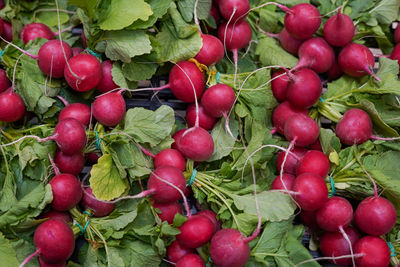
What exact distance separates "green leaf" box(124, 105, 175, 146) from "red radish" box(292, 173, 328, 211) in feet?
1.54

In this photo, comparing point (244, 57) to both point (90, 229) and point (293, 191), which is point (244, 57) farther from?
point (90, 229)

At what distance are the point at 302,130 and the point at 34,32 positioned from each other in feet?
3.45

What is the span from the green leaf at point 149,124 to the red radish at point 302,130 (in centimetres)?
42

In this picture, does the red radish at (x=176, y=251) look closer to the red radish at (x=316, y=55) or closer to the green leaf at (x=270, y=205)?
the green leaf at (x=270, y=205)

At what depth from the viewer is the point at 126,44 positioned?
129 cm

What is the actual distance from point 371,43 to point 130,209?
3.97 ft

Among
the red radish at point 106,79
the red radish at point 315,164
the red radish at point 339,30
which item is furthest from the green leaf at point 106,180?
the red radish at point 339,30

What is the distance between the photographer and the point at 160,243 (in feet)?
3.73

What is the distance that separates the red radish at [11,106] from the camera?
4.10 feet

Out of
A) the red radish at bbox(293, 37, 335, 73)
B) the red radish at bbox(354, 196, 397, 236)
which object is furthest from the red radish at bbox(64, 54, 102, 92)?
the red radish at bbox(354, 196, 397, 236)

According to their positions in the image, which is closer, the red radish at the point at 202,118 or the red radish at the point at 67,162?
the red radish at the point at 67,162

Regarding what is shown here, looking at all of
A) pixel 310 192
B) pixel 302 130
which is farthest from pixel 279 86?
pixel 310 192

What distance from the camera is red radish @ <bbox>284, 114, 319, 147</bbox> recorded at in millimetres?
1309

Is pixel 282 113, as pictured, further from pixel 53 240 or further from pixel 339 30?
pixel 53 240
